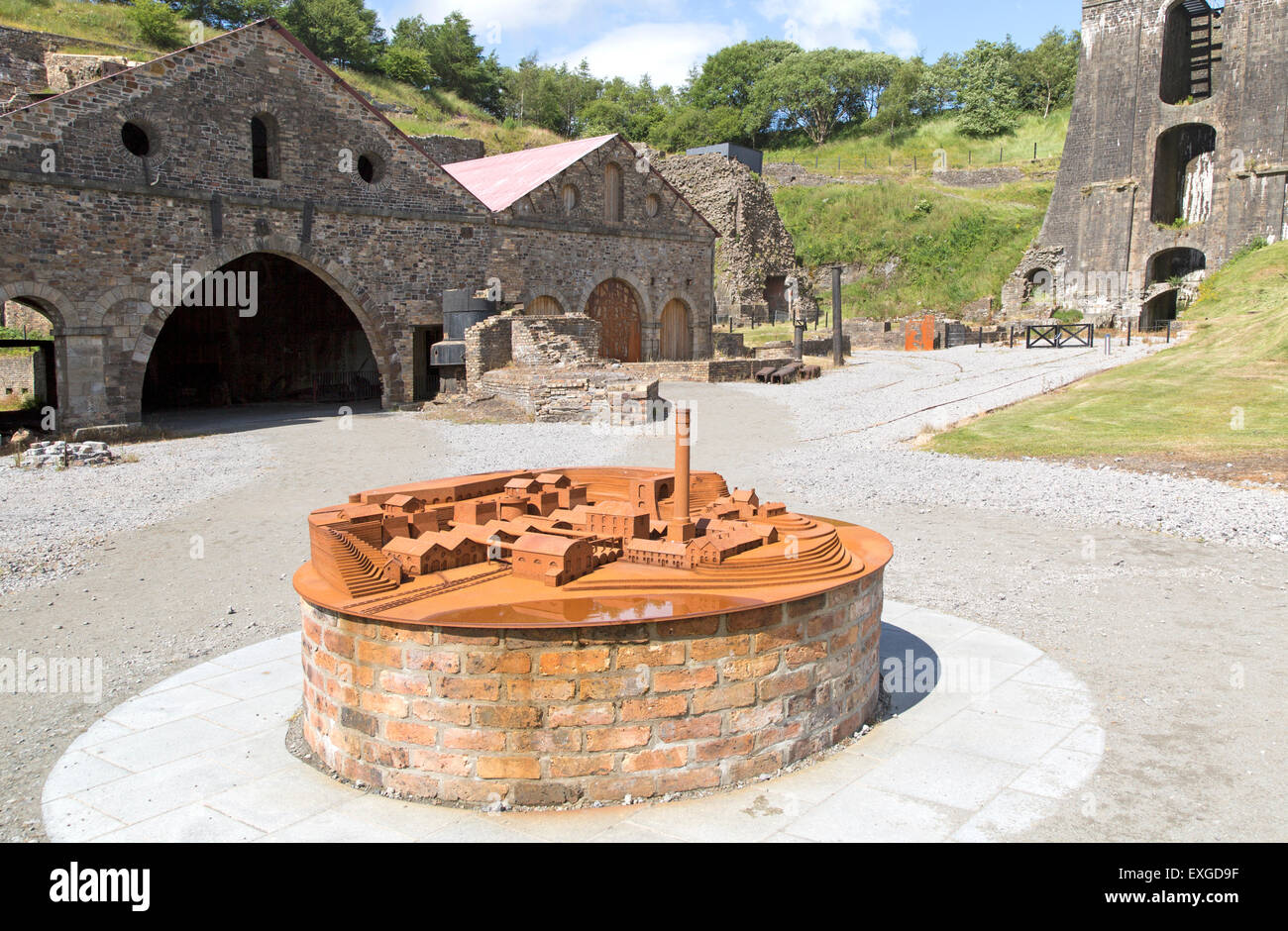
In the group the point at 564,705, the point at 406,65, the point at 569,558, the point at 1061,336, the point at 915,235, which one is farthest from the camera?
the point at 406,65

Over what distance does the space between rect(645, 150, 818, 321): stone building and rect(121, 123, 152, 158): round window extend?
2823 cm

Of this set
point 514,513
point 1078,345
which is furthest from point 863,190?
point 514,513

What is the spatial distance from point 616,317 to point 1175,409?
1645 cm

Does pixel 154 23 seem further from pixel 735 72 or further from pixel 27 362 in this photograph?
pixel 735 72

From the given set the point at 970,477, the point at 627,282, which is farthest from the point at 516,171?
the point at 970,477

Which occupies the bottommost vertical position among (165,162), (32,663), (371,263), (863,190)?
(32,663)

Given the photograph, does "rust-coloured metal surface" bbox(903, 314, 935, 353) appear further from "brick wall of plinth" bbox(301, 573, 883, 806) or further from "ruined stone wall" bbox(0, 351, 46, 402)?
"brick wall of plinth" bbox(301, 573, 883, 806)

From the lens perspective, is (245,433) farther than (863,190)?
No

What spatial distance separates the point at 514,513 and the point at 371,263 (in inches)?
689

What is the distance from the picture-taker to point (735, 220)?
44500 millimetres

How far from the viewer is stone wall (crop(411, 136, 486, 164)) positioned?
36.7 m

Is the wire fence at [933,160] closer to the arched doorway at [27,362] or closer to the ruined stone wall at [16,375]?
the arched doorway at [27,362]
